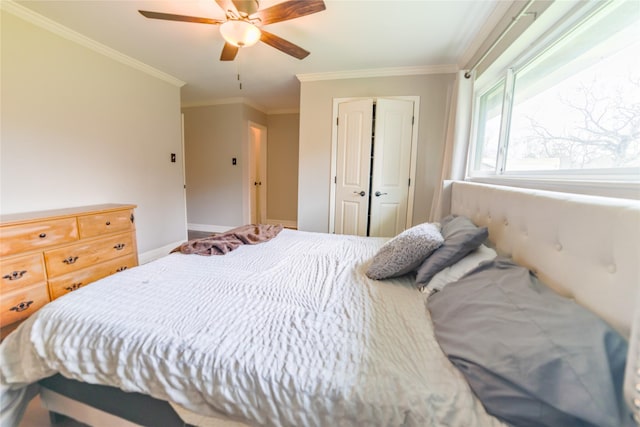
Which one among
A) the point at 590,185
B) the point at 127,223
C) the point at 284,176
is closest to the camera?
the point at 590,185

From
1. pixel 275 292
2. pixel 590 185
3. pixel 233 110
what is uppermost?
pixel 233 110

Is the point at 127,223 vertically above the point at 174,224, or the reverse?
the point at 127,223

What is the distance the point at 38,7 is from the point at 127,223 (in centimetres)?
190

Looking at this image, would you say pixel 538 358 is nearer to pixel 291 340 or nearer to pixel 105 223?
pixel 291 340

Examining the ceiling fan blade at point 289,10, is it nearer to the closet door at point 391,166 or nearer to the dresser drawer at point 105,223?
the closet door at point 391,166

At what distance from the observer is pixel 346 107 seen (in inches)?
126

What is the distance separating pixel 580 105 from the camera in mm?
1245

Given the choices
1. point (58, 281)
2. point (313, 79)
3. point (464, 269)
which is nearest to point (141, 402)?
point (464, 269)

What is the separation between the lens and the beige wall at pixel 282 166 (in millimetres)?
5383

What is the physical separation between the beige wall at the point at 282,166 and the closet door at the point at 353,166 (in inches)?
88.5

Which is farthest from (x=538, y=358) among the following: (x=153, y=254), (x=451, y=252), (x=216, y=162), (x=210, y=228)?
(x=210, y=228)

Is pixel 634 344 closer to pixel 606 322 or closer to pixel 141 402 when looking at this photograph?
pixel 606 322

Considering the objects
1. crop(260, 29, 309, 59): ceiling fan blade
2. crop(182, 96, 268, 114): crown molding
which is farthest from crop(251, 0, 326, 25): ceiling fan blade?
crop(182, 96, 268, 114): crown molding

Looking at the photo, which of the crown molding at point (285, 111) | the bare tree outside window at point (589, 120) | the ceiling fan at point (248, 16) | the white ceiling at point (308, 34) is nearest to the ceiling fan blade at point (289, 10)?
the ceiling fan at point (248, 16)
